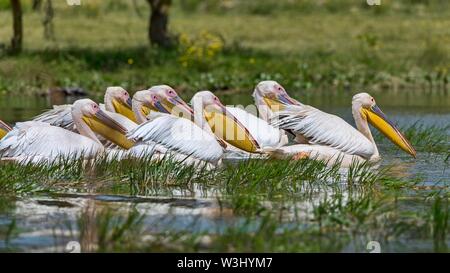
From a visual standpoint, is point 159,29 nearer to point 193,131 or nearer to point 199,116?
point 199,116

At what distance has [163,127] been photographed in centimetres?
1046

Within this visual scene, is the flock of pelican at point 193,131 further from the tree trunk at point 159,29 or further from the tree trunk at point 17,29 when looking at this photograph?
the tree trunk at point 159,29

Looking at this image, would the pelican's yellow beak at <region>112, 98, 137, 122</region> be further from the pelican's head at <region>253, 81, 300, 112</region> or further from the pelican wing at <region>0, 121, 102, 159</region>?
the pelican wing at <region>0, 121, 102, 159</region>

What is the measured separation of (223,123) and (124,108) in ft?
4.80

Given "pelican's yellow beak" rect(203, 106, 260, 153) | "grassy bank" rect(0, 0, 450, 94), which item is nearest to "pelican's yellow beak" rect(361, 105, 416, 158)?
"pelican's yellow beak" rect(203, 106, 260, 153)

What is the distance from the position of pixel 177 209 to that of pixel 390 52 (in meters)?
18.8

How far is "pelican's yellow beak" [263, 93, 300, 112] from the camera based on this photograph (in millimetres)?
12586

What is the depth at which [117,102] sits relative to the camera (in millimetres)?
12891

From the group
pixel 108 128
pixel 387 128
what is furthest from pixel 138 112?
pixel 387 128

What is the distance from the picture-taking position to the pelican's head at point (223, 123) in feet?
38.1

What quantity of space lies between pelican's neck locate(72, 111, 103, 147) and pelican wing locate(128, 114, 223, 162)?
32.2 inches

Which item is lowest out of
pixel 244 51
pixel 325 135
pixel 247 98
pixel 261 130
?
pixel 247 98

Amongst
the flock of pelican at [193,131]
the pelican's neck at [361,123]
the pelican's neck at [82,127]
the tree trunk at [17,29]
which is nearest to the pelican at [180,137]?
the flock of pelican at [193,131]
